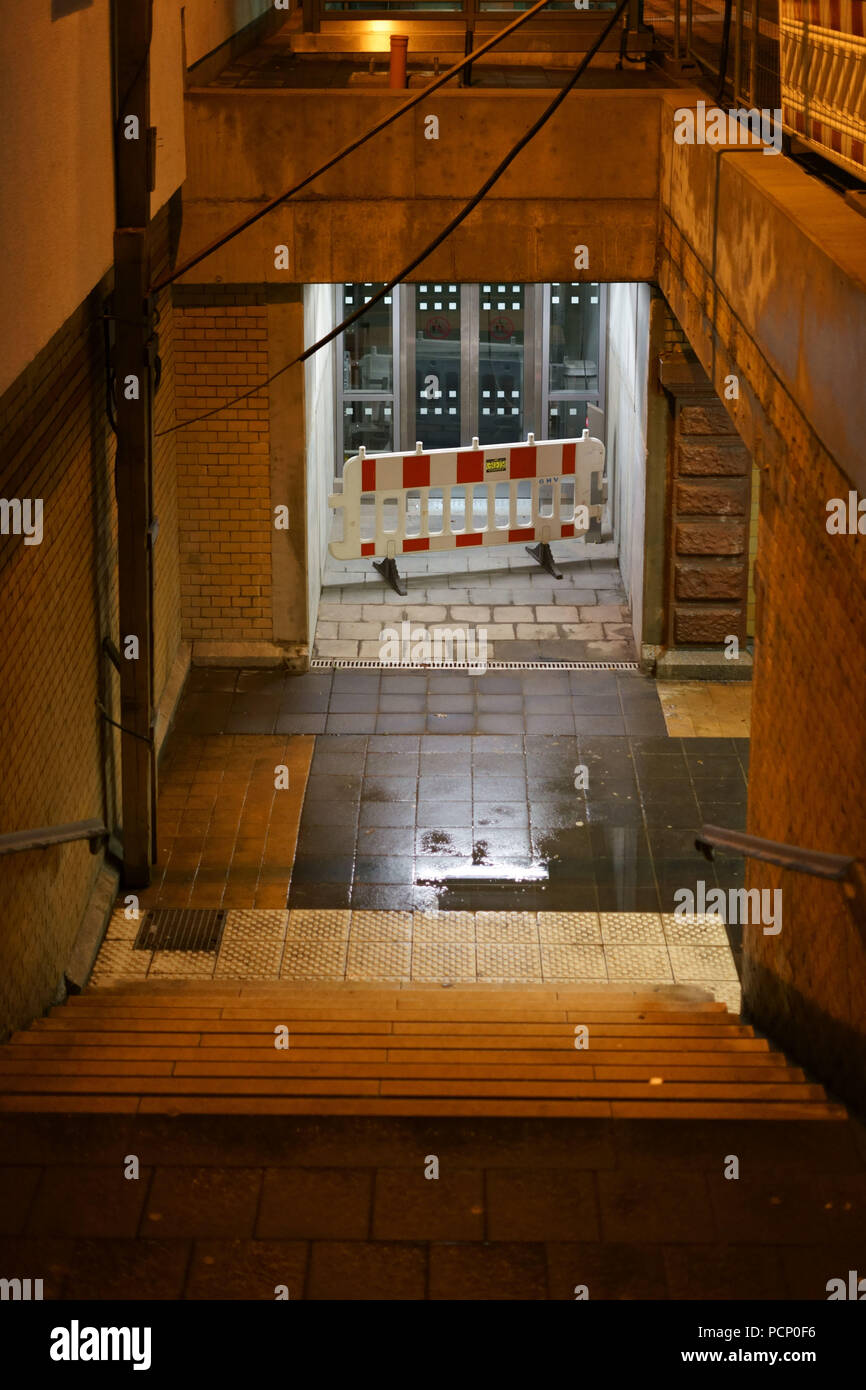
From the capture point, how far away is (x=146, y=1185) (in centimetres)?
509

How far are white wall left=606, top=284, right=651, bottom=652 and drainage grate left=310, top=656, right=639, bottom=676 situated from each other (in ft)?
0.94

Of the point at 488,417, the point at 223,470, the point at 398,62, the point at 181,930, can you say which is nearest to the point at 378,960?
the point at 181,930

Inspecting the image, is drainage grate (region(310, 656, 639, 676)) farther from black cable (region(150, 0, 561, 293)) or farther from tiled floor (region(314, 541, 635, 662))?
black cable (region(150, 0, 561, 293))

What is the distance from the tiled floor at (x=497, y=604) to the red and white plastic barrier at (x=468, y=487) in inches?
13.6

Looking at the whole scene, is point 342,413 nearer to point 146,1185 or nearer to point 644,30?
point 644,30

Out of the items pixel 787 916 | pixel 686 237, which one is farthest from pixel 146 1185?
pixel 686 237

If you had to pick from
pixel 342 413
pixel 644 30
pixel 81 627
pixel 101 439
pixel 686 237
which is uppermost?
pixel 644 30

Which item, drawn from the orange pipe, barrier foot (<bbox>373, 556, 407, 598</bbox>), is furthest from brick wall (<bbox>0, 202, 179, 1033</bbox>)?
barrier foot (<bbox>373, 556, 407, 598</bbox>)

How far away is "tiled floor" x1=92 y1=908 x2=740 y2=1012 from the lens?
8.42 meters

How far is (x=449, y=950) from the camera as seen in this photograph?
8.65 meters

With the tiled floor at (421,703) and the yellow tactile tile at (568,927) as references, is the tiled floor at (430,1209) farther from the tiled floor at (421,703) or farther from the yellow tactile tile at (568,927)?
the tiled floor at (421,703)

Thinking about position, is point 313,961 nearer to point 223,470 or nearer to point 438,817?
point 438,817

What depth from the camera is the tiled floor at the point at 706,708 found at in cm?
1116
